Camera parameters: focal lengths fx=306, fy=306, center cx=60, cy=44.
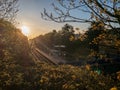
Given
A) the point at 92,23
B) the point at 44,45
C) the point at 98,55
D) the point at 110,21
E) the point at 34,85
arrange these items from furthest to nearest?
the point at 44,45, the point at 34,85, the point at 98,55, the point at 92,23, the point at 110,21

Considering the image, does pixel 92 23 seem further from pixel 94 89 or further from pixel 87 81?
pixel 87 81

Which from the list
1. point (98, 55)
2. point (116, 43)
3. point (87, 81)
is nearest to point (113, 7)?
point (116, 43)

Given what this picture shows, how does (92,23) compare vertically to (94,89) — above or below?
above

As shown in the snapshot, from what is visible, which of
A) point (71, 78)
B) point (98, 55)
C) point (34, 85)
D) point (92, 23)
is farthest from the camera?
point (71, 78)

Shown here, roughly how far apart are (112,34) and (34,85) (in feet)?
29.0


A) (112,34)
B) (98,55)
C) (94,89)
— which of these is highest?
(112,34)

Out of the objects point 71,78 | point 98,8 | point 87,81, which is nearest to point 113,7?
point 98,8

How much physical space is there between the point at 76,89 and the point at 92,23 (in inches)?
258

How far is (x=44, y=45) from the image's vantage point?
280 ft

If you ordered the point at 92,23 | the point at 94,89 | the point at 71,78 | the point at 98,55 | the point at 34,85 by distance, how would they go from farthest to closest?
1. the point at 71,78
2. the point at 34,85
3. the point at 94,89
4. the point at 98,55
5. the point at 92,23

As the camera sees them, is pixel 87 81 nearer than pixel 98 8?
No

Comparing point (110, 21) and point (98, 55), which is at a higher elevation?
point (110, 21)

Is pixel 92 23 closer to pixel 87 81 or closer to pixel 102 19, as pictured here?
pixel 102 19

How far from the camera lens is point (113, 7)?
9.01m
